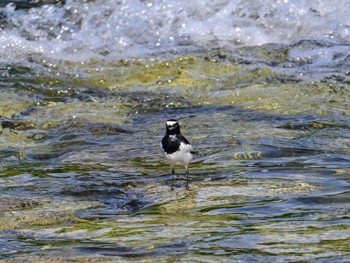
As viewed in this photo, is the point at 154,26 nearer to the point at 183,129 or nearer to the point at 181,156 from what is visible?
the point at 183,129

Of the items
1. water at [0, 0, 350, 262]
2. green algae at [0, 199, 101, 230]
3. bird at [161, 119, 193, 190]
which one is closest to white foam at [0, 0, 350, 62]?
water at [0, 0, 350, 262]

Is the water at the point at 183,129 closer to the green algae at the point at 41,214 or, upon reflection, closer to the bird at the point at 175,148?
the green algae at the point at 41,214

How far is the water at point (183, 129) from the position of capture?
229 inches

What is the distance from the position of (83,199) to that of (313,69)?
6.05 metres

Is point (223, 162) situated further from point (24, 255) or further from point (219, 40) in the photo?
point (219, 40)

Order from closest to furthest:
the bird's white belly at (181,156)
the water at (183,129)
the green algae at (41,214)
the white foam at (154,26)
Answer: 1. the water at (183,129)
2. the green algae at (41,214)
3. the bird's white belly at (181,156)
4. the white foam at (154,26)

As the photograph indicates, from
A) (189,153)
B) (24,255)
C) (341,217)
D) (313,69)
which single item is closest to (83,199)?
(189,153)

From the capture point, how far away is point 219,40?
14.2 m

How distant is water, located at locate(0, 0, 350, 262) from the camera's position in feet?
19.0

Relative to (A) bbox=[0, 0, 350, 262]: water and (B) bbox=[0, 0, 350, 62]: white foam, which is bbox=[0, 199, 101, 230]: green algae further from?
(B) bbox=[0, 0, 350, 62]: white foam

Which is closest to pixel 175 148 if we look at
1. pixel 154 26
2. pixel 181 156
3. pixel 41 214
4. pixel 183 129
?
pixel 181 156

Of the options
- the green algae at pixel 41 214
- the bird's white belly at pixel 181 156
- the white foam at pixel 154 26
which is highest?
the white foam at pixel 154 26

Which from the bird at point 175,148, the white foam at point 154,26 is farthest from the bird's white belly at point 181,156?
the white foam at point 154,26

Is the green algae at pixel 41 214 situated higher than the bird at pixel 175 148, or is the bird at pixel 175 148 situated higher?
the bird at pixel 175 148
